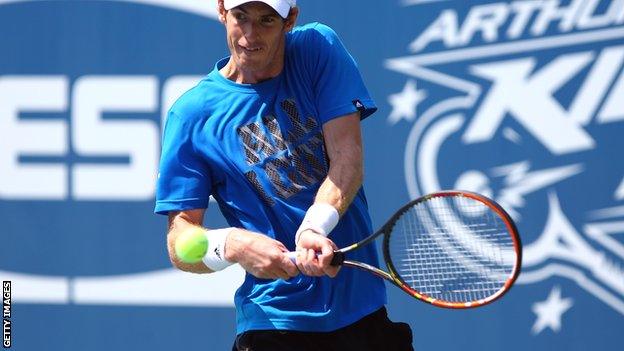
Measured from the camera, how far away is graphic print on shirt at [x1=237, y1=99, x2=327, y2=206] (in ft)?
12.5

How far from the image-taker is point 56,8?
240 inches

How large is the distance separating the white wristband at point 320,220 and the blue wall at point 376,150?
2144 mm

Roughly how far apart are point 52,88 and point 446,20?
192 centimetres

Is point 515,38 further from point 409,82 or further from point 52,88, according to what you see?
point 52,88

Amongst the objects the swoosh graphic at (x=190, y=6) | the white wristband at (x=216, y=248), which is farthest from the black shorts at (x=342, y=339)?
the swoosh graphic at (x=190, y=6)

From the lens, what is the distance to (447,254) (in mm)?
4617

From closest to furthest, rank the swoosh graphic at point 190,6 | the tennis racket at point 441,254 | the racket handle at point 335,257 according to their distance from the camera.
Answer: the racket handle at point 335,257 → the tennis racket at point 441,254 → the swoosh graphic at point 190,6

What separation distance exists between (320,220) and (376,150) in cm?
224

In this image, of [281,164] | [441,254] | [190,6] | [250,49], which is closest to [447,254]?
[441,254]

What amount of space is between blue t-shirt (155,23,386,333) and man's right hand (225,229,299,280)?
0.15 m

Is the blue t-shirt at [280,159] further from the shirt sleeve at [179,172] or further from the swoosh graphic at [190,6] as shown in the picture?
the swoosh graphic at [190,6]

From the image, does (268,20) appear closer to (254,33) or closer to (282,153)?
(254,33)

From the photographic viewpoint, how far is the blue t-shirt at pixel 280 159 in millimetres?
3811

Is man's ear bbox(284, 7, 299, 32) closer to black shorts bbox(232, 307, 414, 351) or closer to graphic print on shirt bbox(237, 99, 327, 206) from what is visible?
graphic print on shirt bbox(237, 99, 327, 206)
